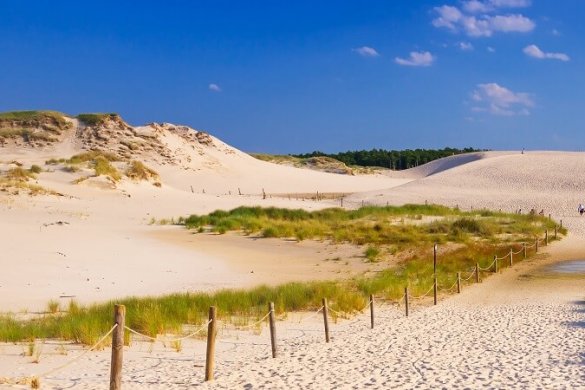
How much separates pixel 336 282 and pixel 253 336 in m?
6.14

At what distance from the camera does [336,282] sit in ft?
57.1

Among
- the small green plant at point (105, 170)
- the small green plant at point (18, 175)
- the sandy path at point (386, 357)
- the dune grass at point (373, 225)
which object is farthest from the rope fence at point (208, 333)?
the small green plant at point (105, 170)

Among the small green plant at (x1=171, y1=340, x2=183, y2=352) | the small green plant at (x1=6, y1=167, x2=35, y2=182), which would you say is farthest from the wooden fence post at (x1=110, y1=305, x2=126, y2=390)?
the small green plant at (x1=6, y1=167, x2=35, y2=182)

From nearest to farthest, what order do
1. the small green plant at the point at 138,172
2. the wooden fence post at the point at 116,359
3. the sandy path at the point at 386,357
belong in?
the wooden fence post at the point at 116,359, the sandy path at the point at 386,357, the small green plant at the point at 138,172

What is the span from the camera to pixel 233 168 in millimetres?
80312

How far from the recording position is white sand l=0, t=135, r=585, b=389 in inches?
339

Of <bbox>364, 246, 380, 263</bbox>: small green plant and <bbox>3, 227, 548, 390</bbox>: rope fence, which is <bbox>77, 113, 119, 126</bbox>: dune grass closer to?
<bbox>364, 246, 380, 263</bbox>: small green plant

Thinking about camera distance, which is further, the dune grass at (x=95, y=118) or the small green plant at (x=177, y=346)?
the dune grass at (x=95, y=118)

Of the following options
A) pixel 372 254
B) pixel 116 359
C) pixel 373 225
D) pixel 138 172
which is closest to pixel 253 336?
pixel 116 359

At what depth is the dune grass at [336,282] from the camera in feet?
36.3

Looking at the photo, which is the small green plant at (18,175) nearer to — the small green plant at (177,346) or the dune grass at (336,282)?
the dune grass at (336,282)

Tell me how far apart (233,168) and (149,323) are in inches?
2747

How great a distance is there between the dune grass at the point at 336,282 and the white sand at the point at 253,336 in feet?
2.55

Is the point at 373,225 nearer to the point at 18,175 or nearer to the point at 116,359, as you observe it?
the point at 18,175
